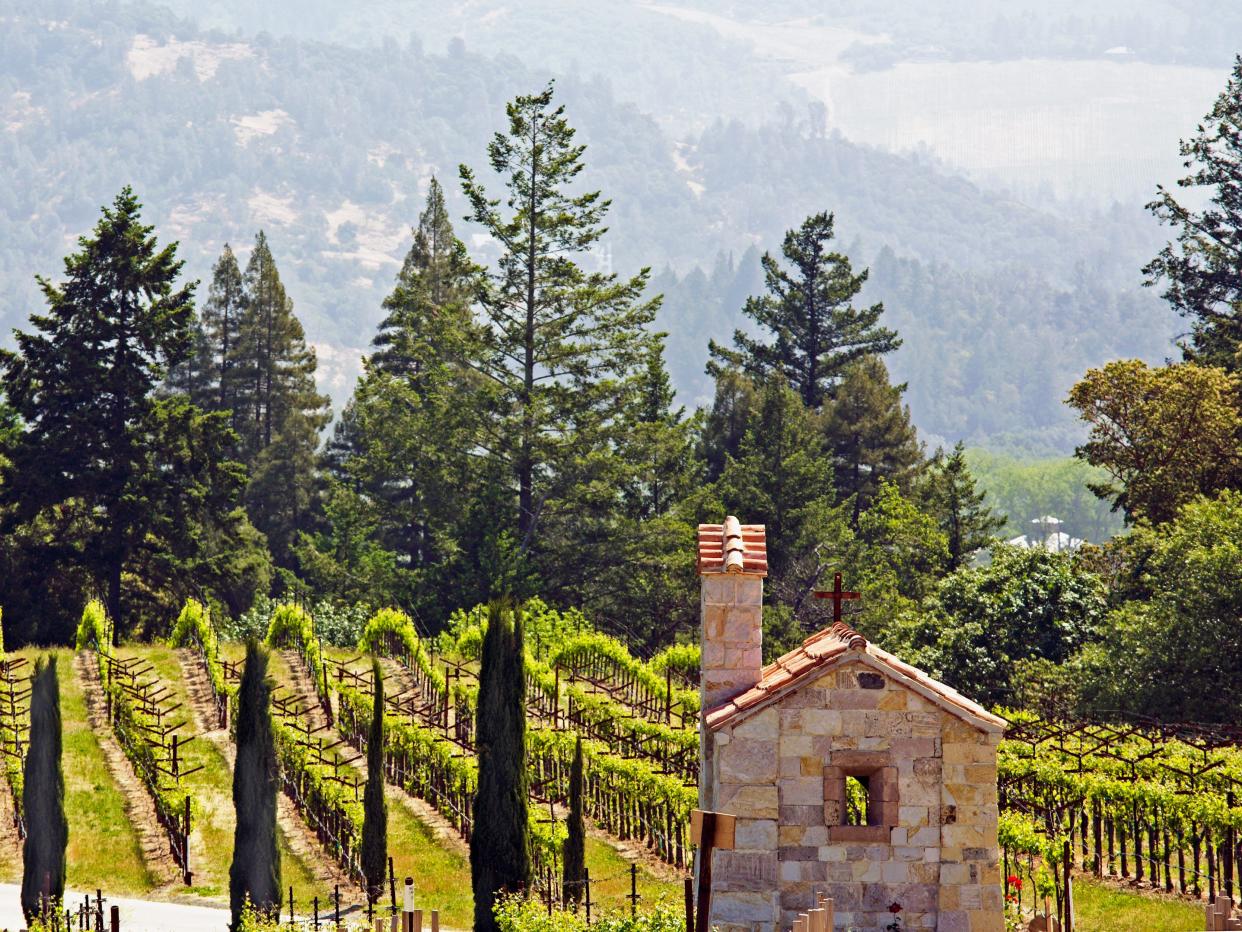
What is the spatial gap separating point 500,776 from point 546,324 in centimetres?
3642

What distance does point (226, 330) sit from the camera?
81000mm

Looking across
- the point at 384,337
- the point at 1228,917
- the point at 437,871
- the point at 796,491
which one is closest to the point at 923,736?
the point at 1228,917

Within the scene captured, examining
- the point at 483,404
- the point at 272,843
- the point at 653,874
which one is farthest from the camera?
the point at 483,404

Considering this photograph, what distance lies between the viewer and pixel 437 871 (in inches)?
1158

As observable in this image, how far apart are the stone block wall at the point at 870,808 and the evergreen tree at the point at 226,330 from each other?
63164 millimetres

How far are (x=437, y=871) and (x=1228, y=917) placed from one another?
1566cm

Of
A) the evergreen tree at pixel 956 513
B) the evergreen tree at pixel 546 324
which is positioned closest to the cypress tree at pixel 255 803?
the evergreen tree at pixel 546 324

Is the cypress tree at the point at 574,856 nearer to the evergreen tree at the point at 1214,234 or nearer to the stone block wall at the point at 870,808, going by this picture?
the stone block wall at the point at 870,808

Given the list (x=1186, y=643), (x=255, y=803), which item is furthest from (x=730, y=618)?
(x=1186, y=643)

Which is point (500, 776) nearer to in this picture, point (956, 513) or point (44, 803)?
point (44, 803)

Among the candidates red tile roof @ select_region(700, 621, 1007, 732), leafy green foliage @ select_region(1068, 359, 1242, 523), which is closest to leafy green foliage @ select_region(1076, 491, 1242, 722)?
leafy green foliage @ select_region(1068, 359, 1242, 523)

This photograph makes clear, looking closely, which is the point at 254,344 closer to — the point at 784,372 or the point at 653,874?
the point at 784,372

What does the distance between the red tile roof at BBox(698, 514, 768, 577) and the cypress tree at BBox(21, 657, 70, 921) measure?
1183cm

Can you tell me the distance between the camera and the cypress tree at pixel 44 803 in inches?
1019
